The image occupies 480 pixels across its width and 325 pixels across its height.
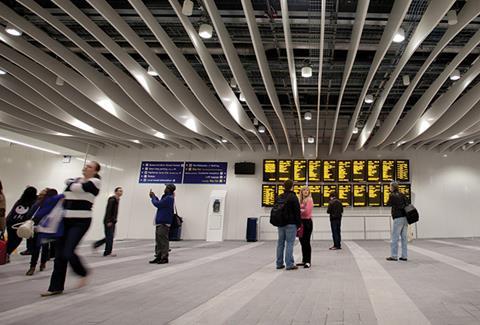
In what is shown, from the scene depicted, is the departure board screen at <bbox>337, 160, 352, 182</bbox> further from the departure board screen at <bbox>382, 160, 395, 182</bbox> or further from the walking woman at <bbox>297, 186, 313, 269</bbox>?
the walking woman at <bbox>297, 186, 313, 269</bbox>

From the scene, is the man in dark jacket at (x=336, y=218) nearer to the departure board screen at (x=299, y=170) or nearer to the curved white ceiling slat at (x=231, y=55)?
the curved white ceiling slat at (x=231, y=55)

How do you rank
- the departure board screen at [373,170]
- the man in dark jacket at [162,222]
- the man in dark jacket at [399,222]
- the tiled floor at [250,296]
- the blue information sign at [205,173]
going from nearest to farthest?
the tiled floor at [250,296], the man in dark jacket at [162,222], the man in dark jacket at [399,222], the departure board screen at [373,170], the blue information sign at [205,173]

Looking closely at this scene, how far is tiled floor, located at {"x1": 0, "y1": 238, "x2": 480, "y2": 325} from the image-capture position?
2613 millimetres

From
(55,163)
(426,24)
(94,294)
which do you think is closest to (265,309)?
(94,294)

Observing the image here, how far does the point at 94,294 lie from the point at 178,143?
396 inches

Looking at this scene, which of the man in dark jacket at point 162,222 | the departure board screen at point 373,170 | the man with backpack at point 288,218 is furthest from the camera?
the departure board screen at point 373,170

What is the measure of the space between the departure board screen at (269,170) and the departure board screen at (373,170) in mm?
4024

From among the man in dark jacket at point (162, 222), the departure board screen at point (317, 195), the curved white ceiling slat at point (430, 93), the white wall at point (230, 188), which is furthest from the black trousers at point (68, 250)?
the departure board screen at point (317, 195)

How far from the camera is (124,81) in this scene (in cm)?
729

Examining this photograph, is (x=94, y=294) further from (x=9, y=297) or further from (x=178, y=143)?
(x=178, y=143)

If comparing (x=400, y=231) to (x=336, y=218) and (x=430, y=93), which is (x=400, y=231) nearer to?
(x=336, y=218)

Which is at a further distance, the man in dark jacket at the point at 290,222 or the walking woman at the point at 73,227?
the man in dark jacket at the point at 290,222

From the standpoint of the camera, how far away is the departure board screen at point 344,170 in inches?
500

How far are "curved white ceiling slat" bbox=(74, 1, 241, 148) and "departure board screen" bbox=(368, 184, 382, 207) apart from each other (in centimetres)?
659
